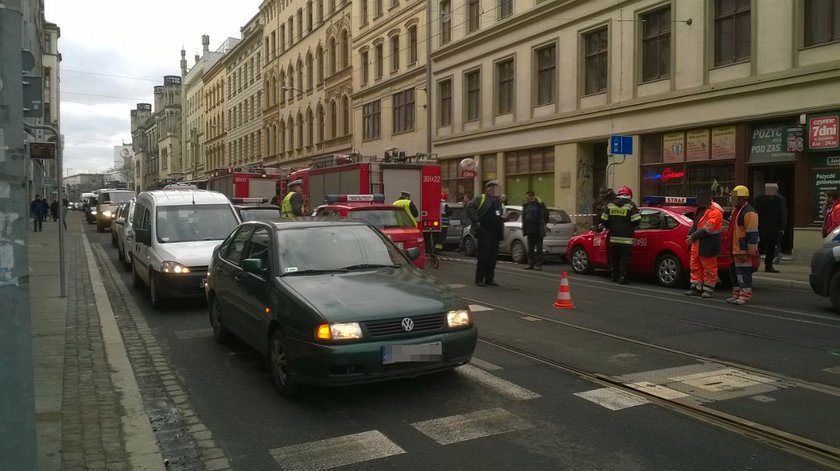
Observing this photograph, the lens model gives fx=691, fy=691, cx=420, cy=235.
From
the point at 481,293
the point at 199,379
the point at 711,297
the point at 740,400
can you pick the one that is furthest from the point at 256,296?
the point at 711,297

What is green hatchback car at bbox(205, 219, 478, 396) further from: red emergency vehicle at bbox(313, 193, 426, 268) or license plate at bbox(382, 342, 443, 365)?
red emergency vehicle at bbox(313, 193, 426, 268)

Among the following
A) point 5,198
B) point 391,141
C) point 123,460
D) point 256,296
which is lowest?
point 123,460

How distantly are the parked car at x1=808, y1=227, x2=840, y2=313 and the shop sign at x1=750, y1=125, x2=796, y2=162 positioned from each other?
8.65 m

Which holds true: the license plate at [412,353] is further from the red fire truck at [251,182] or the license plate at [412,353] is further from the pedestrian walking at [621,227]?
the red fire truck at [251,182]

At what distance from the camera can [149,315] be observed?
33.2 ft

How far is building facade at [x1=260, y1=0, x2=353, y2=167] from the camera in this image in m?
45.5

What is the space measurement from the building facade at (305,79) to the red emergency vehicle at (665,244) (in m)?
32.2

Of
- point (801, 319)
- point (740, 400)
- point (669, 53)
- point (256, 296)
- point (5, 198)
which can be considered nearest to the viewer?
point (5, 198)

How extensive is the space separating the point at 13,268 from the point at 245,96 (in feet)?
219

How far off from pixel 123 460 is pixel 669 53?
20938 millimetres

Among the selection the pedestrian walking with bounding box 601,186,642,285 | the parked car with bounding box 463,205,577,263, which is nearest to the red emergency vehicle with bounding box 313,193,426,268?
the pedestrian walking with bounding box 601,186,642,285

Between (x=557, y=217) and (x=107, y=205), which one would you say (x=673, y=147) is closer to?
(x=557, y=217)

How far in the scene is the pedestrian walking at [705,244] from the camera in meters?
11.2

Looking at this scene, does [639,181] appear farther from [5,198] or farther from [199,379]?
[5,198]
